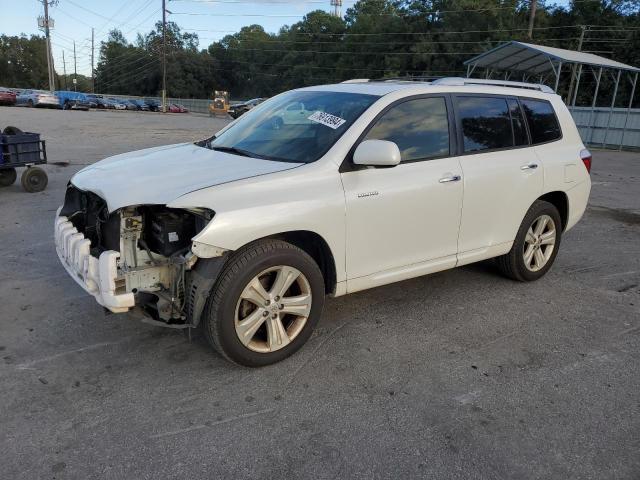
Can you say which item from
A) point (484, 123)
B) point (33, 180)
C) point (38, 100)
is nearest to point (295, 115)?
point (484, 123)

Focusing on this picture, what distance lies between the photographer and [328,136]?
147 inches

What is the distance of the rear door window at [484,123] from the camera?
434cm

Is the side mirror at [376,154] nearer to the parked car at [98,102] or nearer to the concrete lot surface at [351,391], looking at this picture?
the concrete lot surface at [351,391]

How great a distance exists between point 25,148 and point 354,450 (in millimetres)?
7831

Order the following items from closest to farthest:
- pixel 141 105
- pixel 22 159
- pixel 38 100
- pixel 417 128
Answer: pixel 417 128, pixel 22 159, pixel 38 100, pixel 141 105

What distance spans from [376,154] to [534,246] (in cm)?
244

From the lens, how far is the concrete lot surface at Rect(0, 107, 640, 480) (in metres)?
2.62

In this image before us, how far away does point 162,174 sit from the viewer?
11.3 ft

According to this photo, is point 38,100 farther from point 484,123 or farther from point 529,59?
point 484,123

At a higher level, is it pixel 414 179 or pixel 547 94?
pixel 547 94

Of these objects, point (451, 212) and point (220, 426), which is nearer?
point (220, 426)

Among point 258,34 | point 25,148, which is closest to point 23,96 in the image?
point 25,148

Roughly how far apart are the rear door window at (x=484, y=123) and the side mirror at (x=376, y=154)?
1.10 m

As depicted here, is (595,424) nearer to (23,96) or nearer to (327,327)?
(327,327)
